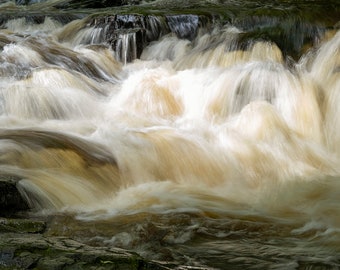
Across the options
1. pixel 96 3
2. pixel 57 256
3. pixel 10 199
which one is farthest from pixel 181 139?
pixel 96 3

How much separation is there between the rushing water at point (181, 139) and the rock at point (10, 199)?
0.11m

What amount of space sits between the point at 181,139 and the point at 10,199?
235 cm

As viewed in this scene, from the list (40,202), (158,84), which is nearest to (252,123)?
(158,84)

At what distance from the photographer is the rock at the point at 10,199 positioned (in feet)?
12.0

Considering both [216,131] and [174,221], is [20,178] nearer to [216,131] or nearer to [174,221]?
[174,221]

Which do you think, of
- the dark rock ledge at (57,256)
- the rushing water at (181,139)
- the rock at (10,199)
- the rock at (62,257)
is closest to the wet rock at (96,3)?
the rushing water at (181,139)

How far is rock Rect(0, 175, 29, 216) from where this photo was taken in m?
3.65

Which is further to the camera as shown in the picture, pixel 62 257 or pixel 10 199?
pixel 10 199

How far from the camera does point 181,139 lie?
5.62 meters

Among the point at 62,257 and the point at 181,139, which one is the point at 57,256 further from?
the point at 181,139

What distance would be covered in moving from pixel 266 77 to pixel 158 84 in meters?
1.54

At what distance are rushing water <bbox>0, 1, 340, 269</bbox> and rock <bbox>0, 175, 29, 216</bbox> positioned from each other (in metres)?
0.11

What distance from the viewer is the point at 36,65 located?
7855 millimetres

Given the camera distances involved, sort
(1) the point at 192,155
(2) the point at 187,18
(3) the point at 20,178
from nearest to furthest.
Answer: (3) the point at 20,178
(1) the point at 192,155
(2) the point at 187,18
